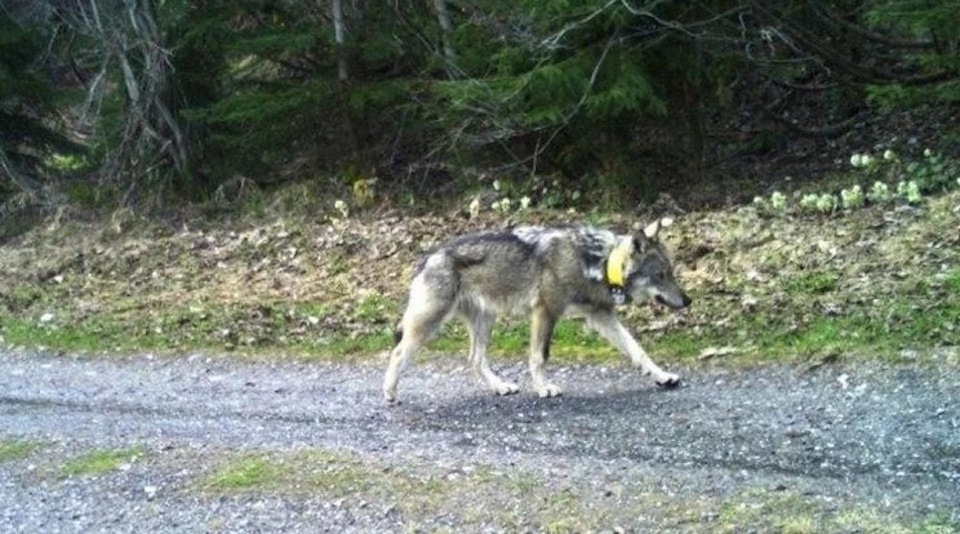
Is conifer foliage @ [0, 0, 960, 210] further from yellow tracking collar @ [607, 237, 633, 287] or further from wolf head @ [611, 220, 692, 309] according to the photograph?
yellow tracking collar @ [607, 237, 633, 287]

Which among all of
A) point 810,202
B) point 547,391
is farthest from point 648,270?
point 810,202

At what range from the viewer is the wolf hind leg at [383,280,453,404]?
9875 millimetres

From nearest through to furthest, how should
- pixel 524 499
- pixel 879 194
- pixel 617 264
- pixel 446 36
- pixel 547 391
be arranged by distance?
pixel 524 499, pixel 547 391, pixel 617 264, pixel 879 194, pixel 446 36

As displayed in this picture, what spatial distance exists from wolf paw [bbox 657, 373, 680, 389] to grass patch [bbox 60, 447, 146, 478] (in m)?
4.17

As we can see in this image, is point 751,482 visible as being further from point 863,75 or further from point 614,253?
point 863,75

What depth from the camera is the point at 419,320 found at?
9.89 m

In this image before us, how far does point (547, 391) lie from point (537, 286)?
0.90m

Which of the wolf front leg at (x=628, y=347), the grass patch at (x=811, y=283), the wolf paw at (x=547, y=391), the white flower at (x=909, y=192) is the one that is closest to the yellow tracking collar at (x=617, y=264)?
the wolf front leg at (x=628, y=347)

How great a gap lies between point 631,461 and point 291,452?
2491 millimetres

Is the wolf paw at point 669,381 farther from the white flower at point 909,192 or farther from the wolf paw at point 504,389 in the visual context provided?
the white flower at point 909,192

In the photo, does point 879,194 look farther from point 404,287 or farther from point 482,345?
point 404,287

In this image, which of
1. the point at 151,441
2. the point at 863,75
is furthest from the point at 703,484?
the point at 863,75

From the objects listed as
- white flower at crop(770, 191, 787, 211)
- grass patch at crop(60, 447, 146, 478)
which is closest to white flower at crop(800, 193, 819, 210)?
white flower at crop(770, 191, 787, 211)

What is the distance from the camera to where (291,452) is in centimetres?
863
